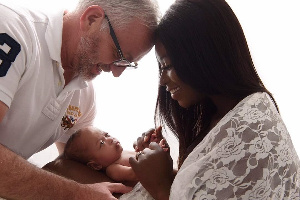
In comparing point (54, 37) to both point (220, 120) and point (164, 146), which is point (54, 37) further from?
point (220, 120)

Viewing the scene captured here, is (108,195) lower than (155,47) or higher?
lower

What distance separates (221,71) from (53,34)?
0.66m

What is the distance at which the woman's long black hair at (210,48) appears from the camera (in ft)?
3.77

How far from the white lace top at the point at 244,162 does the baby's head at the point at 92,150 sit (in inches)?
22.5

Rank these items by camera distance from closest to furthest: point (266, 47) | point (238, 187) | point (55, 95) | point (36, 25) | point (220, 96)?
1. point (238, 187)
2. point (220, 96)
3. point (36, 25)
4. point (55, 95)
5. point (266, 47)

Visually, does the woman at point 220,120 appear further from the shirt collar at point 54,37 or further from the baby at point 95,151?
the shirt collar at point 54,37

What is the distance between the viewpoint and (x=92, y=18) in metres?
1.45

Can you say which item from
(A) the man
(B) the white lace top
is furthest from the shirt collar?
(B) the white lace top

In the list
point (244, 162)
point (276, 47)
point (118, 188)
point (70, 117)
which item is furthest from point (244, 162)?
point (276, 47)

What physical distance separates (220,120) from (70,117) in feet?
2.72

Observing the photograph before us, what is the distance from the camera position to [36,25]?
1.43 m

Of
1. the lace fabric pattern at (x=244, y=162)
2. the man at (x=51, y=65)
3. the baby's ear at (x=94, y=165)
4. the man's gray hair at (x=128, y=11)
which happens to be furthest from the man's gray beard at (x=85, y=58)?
the lace fabric pattern at (x=244, y=162)

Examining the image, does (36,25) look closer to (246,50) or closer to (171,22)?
(171,22)

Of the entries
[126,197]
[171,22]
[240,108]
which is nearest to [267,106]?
[240,108]
